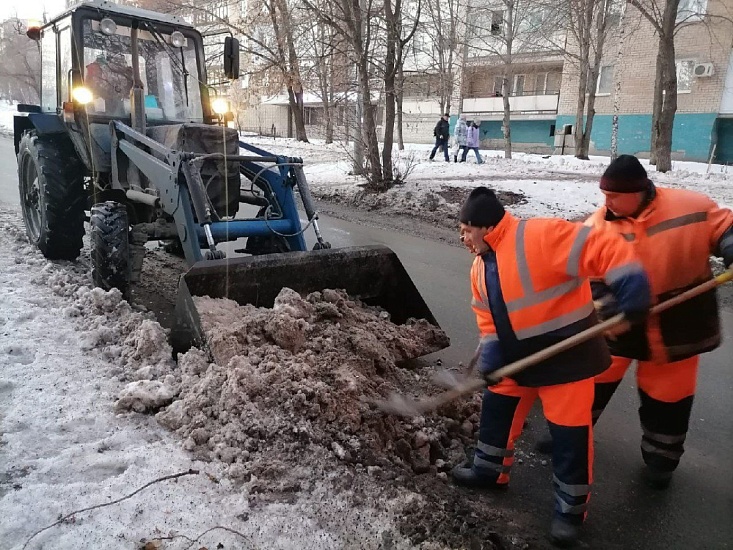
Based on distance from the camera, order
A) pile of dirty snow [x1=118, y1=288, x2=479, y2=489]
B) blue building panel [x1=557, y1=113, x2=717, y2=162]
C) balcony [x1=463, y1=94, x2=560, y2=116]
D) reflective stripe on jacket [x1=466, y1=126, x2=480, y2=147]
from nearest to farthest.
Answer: pile of dirty snow [x1=118, y1=288, x2=479, y2=489]
reflective stripe on jacket [x1=466, y1=126, x2=480, y2=147]
blue building panel [x1=557, y1=113, x2=717, y2=162]
balcony [x1=463, y1=94, x2=560, y2=116]

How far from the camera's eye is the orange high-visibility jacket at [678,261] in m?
2.65

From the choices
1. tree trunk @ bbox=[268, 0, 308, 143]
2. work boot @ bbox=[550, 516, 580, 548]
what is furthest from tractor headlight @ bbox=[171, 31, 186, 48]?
tree trunk @ bbox=[268, 0, 308, 143]

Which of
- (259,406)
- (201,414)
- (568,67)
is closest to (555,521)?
(259,406)

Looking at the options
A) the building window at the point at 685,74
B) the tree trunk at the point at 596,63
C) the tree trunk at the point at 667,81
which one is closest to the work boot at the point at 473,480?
the tree trunk at the point at 667,81

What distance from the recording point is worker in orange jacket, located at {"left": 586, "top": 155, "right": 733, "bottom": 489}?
2650 mm

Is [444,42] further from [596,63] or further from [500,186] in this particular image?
[500,186]

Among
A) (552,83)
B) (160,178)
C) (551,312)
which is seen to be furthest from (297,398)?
(552,83)

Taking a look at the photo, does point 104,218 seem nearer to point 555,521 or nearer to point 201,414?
point 201,414

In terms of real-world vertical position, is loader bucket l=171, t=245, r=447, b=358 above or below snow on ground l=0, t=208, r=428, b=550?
above

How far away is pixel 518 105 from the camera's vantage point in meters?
29.4

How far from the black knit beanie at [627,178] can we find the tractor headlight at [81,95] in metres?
4.72

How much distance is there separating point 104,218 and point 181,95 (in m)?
1.92

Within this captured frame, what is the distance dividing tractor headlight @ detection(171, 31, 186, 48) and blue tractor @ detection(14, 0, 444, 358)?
0.03 feet

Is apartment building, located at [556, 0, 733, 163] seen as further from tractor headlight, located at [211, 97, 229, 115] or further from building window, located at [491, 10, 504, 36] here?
tractor headlight, located at [211, 97, 229, 115]
